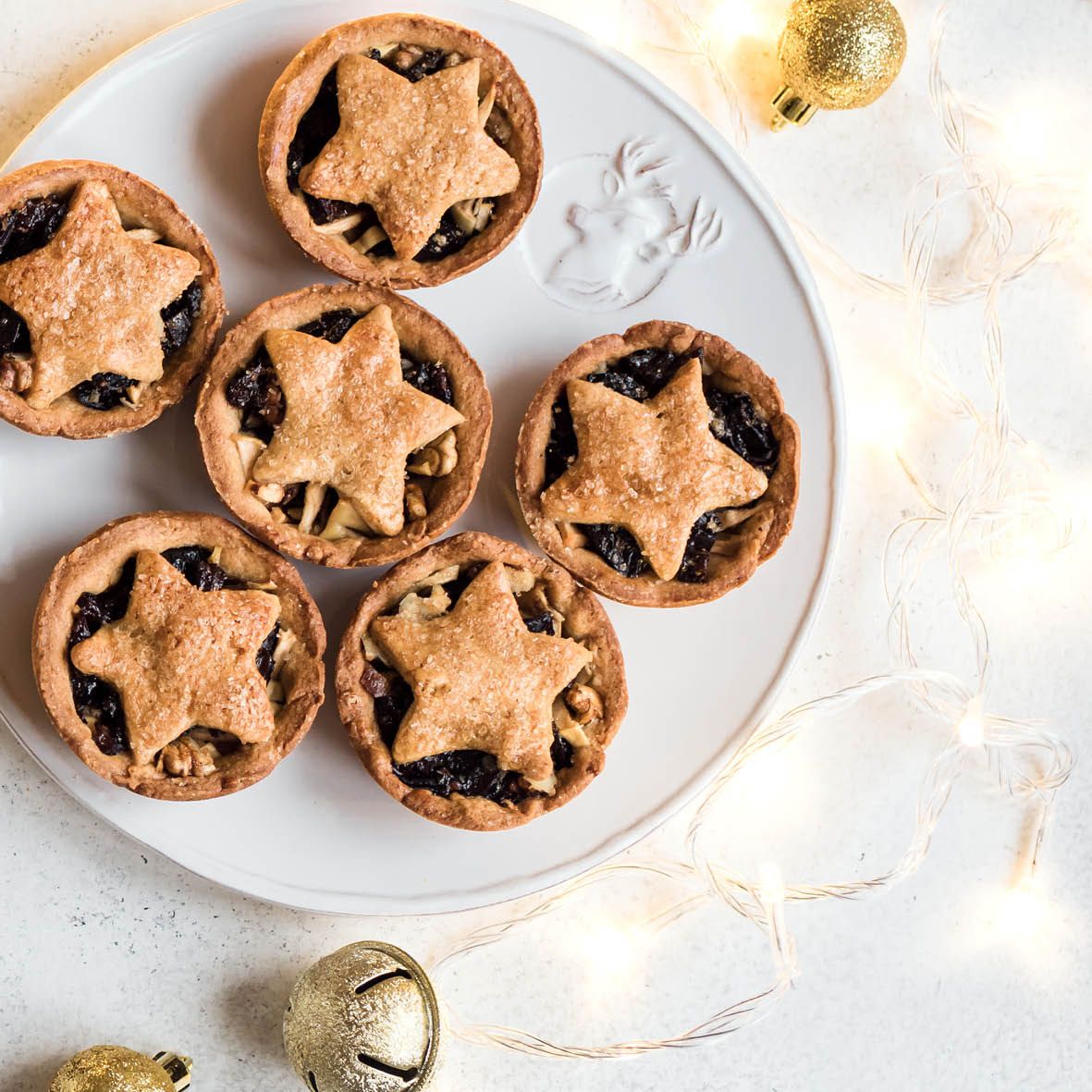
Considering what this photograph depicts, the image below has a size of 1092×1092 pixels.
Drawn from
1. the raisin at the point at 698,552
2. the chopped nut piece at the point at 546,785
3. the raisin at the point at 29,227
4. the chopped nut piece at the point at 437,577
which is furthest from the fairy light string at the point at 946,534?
the raisin at the point at 29,227

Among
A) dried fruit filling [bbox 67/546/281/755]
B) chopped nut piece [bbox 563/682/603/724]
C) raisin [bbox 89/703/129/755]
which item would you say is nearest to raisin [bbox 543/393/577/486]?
chopped nut piece [bbox 563/682/603/724]

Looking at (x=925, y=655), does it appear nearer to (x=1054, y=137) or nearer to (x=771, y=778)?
(x=771, y=778)

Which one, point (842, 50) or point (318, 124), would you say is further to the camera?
point (842, 50)

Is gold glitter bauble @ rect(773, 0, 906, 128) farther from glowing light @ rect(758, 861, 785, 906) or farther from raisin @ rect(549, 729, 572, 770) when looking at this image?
glowing light @ rect(758, 861, 785, 906)

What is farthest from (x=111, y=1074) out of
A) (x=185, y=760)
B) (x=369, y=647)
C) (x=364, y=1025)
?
(x=369, y=647)

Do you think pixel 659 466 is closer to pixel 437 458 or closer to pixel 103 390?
pixel 437 458

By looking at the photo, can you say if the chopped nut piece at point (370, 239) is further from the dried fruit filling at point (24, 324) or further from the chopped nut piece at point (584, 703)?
the chopped nut piece at point (584, 703)

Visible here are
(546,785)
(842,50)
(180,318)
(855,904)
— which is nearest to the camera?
(180,318)
